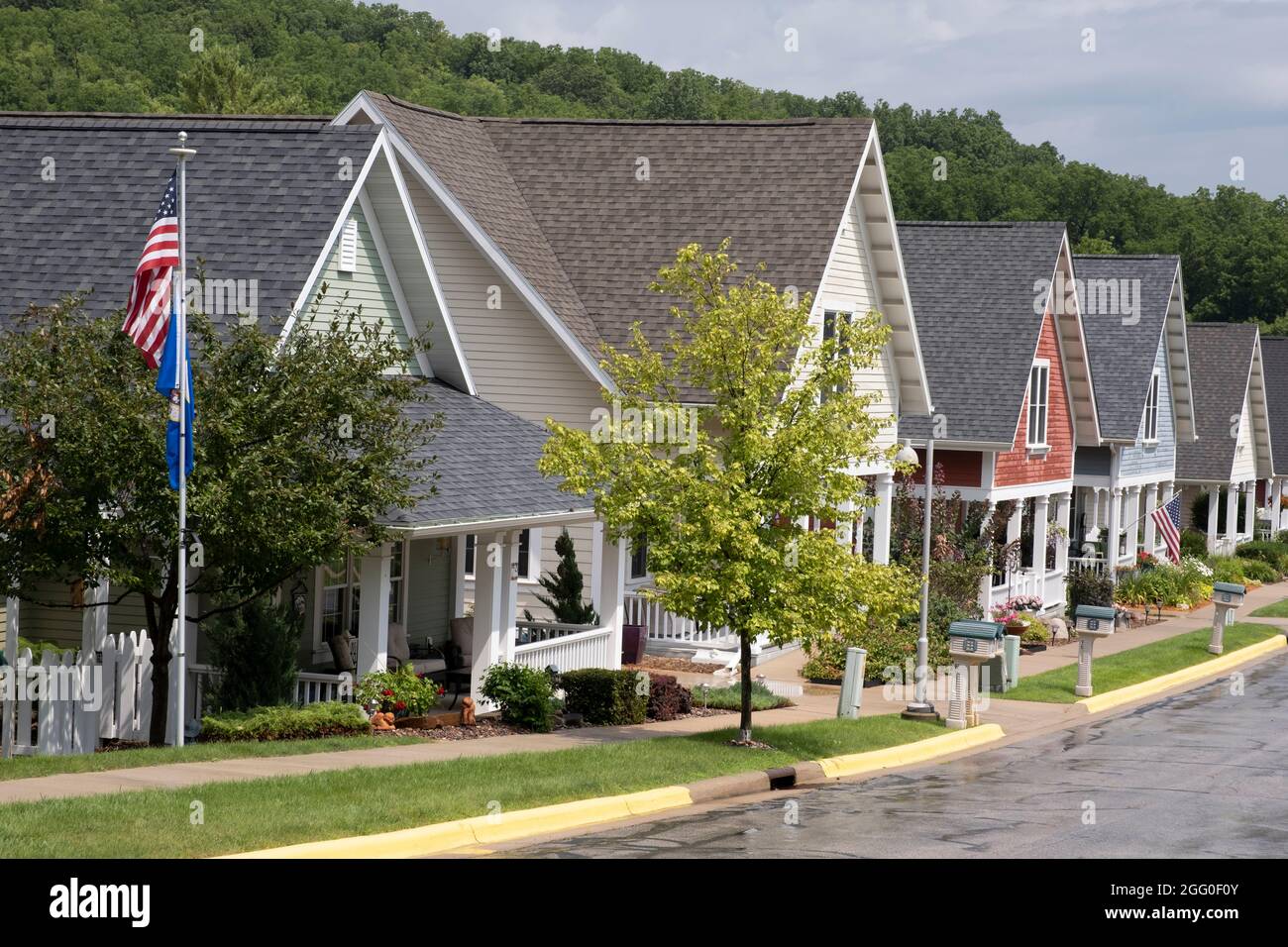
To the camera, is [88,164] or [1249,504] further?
[1249,504]

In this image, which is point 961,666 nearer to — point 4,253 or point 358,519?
point 358,519

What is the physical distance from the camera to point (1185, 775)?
1928 centimetres

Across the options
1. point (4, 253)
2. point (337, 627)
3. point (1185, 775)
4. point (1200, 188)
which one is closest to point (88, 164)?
point (4, 253)

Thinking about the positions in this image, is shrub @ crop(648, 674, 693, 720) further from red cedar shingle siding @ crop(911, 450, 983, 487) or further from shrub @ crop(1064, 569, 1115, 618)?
shrub @ crop(1064, 569, 1115, 618)

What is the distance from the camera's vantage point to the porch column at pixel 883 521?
33156 millimetres

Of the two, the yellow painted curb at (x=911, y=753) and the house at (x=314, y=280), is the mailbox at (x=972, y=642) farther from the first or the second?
the house at (x=314, y=280)

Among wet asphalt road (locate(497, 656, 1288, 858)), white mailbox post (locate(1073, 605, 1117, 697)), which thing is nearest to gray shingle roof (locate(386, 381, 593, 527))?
wet asphalt road (locate(497, 656, 1288, 858))

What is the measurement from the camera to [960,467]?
37719 millimetres

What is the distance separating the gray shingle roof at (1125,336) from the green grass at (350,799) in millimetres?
28488

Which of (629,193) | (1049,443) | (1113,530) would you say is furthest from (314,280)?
(1113,530)

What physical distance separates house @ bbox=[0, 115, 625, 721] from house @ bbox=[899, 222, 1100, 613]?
14.9 m

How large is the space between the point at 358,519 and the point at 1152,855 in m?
8.55

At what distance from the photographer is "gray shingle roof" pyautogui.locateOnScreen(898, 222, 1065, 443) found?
3738 centimetres

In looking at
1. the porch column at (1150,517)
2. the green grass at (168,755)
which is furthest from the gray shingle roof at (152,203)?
the porch column at (1150,517)
